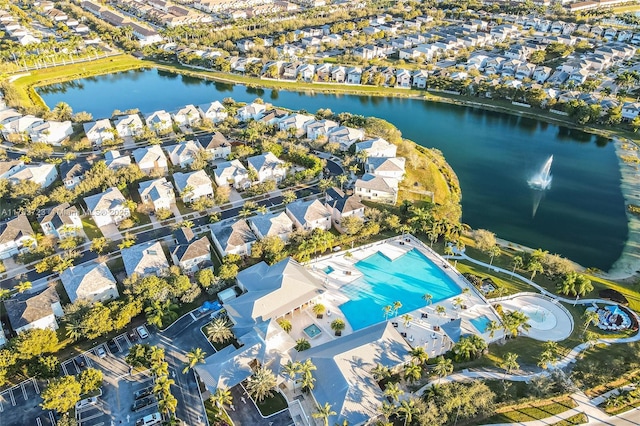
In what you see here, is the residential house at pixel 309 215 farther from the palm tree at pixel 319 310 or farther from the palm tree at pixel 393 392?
the palm tree at pixel 393 392

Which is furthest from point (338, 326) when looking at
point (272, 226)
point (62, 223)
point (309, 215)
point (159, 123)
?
point (159, 123)

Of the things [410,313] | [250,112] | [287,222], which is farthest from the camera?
[250,112]

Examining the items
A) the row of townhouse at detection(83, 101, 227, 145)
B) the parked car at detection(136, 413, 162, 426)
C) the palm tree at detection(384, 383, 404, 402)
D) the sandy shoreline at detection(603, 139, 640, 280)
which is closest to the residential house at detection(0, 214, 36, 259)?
the row of townhouse at detection(83, 101, 227, 145)

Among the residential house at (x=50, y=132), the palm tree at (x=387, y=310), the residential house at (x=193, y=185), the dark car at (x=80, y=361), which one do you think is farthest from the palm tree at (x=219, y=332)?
the residential house at (x=50, y=132)

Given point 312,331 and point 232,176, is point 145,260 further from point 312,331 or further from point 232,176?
point 232,176

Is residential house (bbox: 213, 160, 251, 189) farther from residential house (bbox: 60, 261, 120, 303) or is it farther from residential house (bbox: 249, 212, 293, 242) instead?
residential house (bbox: 60, 261, 120, 303)
